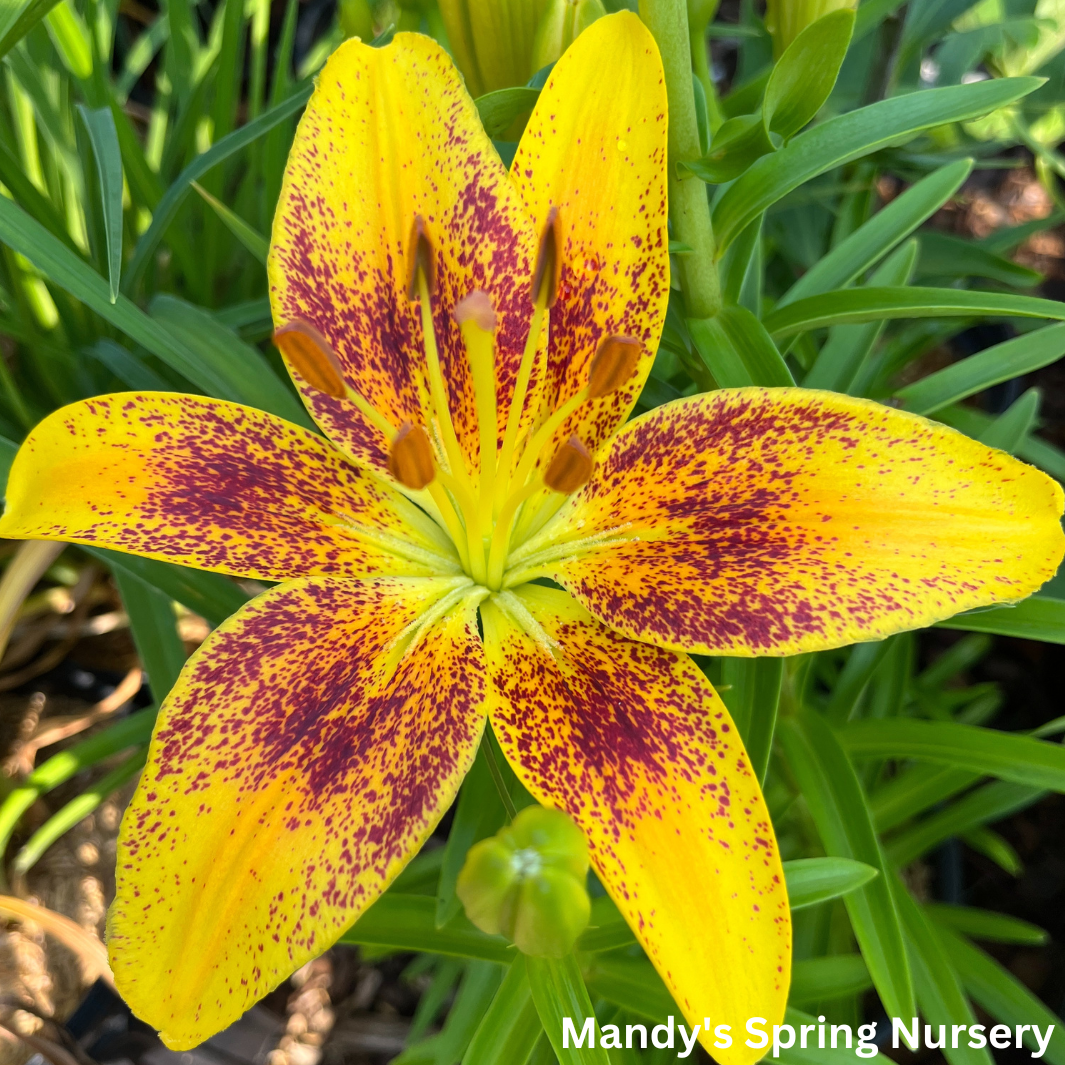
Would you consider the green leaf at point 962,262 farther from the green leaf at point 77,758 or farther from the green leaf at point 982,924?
the green leaf at point 77,758

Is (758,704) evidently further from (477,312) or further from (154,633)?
(154,633)

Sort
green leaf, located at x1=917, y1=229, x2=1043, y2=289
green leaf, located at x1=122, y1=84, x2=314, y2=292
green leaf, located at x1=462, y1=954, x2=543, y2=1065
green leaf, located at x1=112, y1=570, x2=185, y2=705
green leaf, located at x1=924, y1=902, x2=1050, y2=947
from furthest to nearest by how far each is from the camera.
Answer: green leaf, located at x1=917, y1=229, x2=1043, y2=289
green leaf, located at x1=924, y1=902, x2=1050, y2=947
green leaf, located at x1=112, y1=570, x2=185, y2=705
green leaf, located at x1=122, y1=84, x2=314, y2=292
green leaf, located at x1=462, y1=954, x2=543, y2=1065

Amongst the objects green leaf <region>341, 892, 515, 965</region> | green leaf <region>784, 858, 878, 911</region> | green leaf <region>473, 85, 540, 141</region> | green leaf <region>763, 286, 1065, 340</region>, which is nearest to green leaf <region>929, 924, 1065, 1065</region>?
green leaf <region>784, 858, 878, 911</region>

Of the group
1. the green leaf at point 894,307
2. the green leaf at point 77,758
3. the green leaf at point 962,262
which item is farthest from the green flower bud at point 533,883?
the green leaf at point 962,262

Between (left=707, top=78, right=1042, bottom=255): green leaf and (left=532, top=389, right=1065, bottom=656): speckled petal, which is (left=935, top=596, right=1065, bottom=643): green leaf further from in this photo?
(left=707, top=78, right=1042, bottom=255): green leaf

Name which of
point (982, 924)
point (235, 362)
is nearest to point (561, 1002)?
point (235, 362)

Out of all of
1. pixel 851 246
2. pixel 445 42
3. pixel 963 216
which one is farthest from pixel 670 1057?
pixel 963 216
